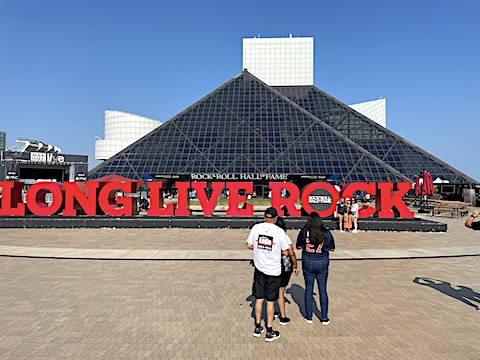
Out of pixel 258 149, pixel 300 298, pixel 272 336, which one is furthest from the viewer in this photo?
pixel 258 149

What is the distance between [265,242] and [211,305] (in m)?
2.36

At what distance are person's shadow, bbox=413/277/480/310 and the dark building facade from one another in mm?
29820

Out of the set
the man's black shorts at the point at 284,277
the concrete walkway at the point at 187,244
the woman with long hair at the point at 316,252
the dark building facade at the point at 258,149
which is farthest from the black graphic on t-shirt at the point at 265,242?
the dark building facade at the point at 258,149

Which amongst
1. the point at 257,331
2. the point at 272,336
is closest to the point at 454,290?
the point at 272,336

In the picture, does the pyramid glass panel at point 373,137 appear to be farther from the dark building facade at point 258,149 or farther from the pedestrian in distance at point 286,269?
the pedestrian in distance at point 286,269

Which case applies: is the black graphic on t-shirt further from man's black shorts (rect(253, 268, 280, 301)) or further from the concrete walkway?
the concrete walkway

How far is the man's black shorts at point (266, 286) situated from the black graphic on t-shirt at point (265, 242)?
40 centimetres

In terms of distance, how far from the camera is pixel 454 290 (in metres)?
8.28

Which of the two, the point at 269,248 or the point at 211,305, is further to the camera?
the point at 211,305

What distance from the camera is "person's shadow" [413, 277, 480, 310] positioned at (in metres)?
7.59

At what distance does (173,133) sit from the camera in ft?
163

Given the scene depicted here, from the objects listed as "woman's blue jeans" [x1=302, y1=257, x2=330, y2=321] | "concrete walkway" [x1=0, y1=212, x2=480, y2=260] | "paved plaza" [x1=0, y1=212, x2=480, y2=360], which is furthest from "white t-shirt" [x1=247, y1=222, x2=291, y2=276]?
"concrete walkway" [x1=0, y1=212, x2=480, y2=260]

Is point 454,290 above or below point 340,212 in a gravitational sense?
below

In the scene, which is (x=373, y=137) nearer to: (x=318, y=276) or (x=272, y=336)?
(x=318, y=276)
